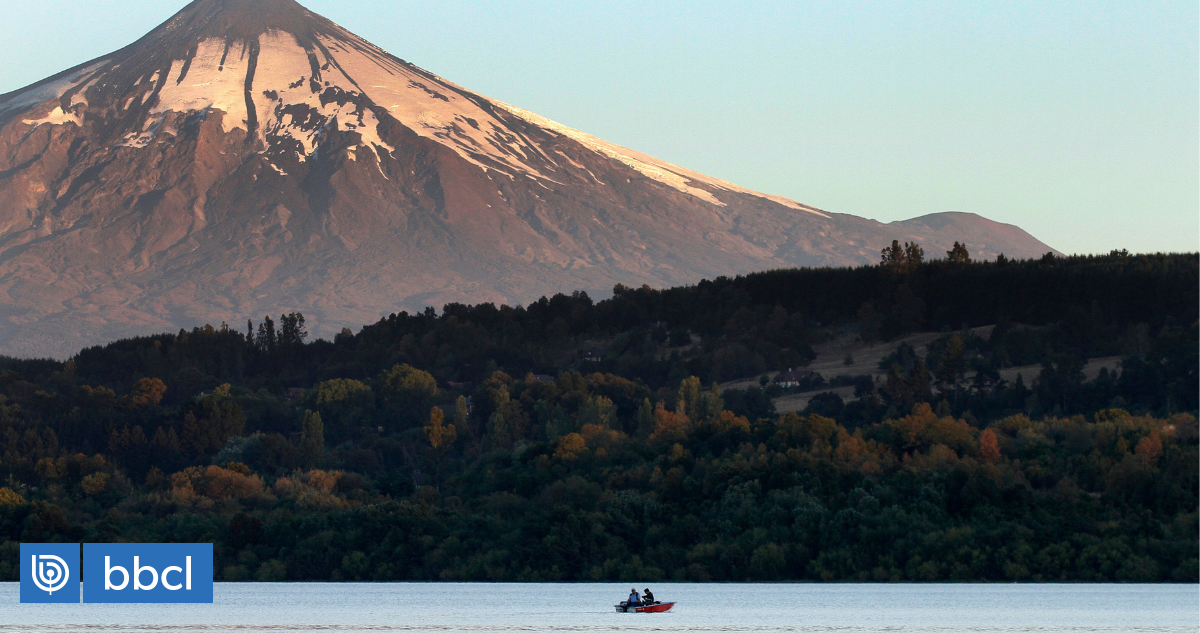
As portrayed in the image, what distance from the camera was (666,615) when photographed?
2218 inches

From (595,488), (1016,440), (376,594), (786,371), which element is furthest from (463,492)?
(786,371)

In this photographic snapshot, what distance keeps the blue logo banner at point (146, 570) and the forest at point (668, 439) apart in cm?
1409

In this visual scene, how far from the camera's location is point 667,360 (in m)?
140

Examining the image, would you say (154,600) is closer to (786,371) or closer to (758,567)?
(758,567)

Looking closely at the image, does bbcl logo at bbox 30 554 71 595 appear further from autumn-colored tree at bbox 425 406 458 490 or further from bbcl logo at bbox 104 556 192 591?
autumn-colored tree at bbox 425 406 458 490

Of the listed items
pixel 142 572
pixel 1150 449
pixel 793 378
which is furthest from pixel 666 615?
pixel 793 378

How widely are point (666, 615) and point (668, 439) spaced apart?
32.5m

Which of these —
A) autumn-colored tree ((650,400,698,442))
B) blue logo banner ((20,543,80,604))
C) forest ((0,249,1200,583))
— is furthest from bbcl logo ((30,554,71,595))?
autumn-colored tree ((650,400,698,442))

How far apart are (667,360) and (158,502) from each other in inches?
2354

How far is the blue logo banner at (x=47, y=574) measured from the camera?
60.2 m

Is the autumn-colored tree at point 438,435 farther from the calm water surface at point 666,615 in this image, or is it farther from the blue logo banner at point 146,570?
the blue logo banner at point 146,570

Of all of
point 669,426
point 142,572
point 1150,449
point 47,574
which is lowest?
point 47,574

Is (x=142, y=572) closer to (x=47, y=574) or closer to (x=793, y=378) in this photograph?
(x=47, y=574)

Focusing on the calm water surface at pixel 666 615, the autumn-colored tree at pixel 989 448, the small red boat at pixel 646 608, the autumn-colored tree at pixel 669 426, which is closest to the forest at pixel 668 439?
the autumn-colored tree at pixel 989 448
